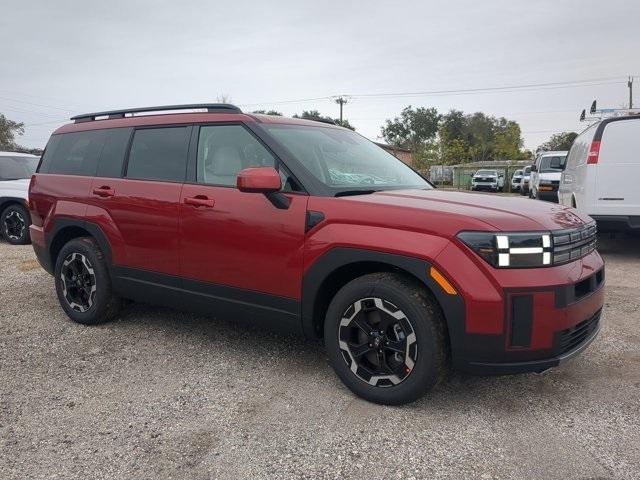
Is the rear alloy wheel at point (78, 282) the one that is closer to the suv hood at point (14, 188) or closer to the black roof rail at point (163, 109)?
the black roof rail at point (163, 109)

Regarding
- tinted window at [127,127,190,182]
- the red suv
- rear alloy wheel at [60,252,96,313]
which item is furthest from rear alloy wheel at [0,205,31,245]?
tinted window at [127,127,190,182]

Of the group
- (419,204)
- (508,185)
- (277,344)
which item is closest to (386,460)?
(419,204)

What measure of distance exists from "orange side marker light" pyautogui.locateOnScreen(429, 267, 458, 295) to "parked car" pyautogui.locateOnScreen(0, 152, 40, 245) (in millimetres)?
8699

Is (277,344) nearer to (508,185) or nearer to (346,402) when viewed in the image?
(346,402)

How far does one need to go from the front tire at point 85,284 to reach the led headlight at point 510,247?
3.09m

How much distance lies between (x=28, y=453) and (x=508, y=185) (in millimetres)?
38348

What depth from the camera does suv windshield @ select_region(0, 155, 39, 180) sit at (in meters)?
9.84

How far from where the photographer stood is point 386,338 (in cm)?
301

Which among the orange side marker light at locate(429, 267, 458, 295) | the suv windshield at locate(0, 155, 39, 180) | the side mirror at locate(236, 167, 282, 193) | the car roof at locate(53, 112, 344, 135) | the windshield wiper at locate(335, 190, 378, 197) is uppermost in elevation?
the car roof at locate(53, 112, 344, 135)

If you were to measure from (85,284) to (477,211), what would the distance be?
3.39m

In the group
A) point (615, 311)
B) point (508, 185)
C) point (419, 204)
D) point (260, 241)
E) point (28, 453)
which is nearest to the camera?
point (28, 453)

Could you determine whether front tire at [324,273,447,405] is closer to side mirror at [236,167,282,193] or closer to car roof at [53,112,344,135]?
side mirror at [236,167,282,193]

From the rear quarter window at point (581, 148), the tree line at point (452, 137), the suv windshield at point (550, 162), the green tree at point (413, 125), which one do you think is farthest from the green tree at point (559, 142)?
the rear quarter window at point (581, 148)

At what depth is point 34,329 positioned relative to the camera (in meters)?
4.54
